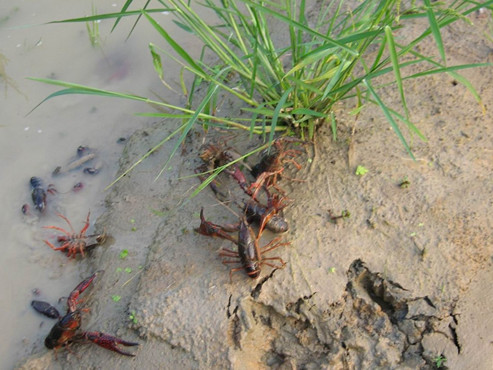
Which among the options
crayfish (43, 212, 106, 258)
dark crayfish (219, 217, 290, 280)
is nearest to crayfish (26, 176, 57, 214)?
crayfish (43, 212, 106, 258)

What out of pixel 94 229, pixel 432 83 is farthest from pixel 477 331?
pixel 94 229

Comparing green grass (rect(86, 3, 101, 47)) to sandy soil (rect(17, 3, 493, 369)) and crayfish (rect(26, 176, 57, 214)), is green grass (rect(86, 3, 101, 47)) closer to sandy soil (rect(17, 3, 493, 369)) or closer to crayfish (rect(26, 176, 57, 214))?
crayfish (rect(26, 176, 57, 214))

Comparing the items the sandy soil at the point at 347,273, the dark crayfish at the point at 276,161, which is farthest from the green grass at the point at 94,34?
the dark crayfish at the point at 276,161

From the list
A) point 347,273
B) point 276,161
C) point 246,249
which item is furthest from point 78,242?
point 347,273

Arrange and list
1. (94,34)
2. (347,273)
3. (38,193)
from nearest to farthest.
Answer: (347,273), (38,193), (94,34)

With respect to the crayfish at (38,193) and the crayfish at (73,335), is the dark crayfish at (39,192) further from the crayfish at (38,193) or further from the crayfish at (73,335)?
the crayfish at (73,335)

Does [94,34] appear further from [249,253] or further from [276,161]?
[249,253]

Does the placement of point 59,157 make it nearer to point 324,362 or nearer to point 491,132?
point 324,362
